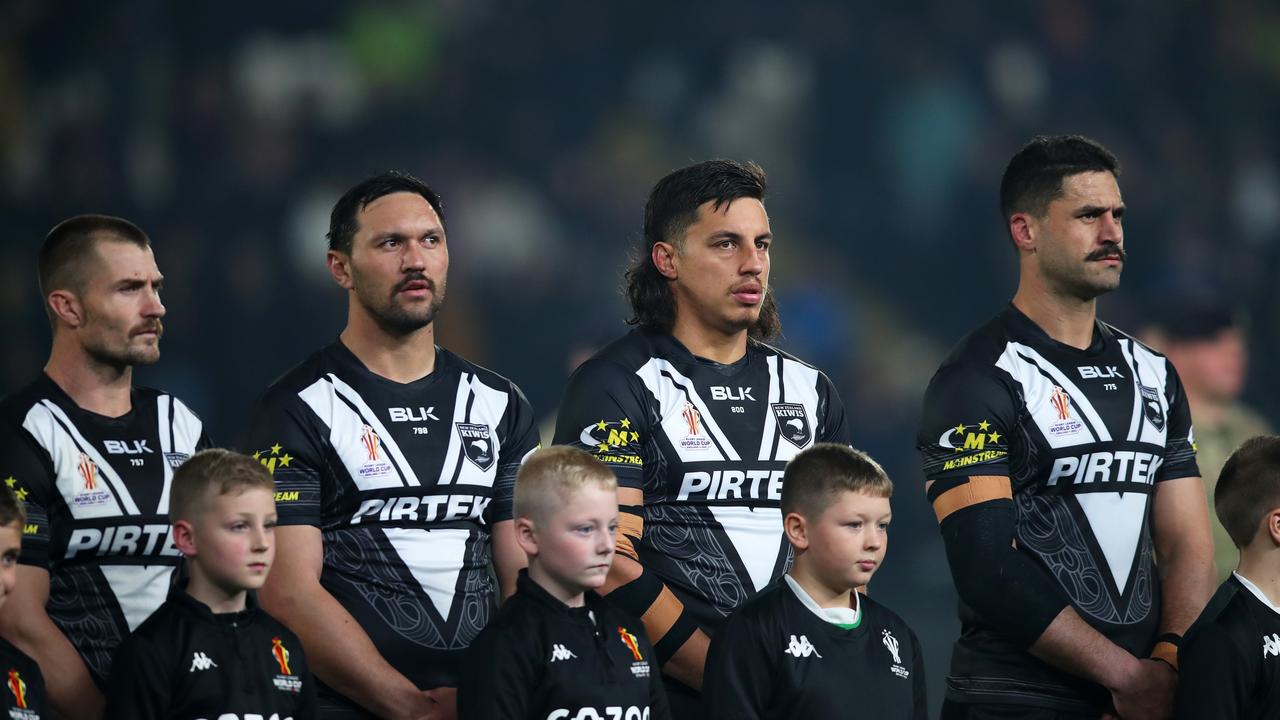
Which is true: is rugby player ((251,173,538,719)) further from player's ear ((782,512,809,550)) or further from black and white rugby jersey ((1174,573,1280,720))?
black and white rugby jersey ((1174,573,1280,720))

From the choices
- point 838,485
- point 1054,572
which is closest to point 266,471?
point 838,485

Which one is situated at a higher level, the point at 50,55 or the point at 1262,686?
the point at 50,55

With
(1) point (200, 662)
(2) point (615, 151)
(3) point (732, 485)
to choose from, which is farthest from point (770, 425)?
(2) point (615, 151)

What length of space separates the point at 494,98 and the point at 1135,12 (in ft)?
11.6

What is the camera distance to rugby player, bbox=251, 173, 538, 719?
322cm

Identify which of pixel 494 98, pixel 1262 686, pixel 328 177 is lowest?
pixel 1262 686

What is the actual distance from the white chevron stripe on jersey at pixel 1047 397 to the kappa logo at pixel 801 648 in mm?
760

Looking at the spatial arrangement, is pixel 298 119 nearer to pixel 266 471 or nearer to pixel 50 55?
pixel 50 55

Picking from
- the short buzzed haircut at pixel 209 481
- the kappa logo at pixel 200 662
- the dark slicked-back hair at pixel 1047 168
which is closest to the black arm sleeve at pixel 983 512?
the dark slicked-back hair at pixel 1047 168

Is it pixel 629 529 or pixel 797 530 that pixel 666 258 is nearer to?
pixel 629 529

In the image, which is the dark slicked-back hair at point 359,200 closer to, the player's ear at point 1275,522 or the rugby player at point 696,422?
the rugby player at point 696,422

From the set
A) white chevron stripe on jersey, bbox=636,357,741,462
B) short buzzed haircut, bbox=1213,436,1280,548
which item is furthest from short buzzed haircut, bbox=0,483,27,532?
short buzzed haircut, bbox=1213,436,1280,548

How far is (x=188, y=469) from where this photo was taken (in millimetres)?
3100

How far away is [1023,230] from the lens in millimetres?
3693
